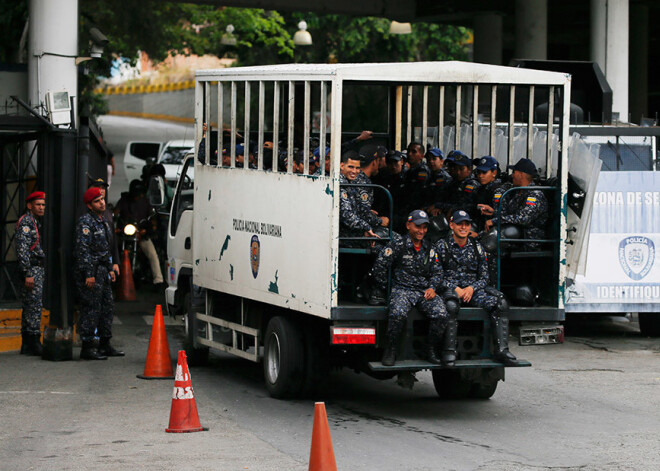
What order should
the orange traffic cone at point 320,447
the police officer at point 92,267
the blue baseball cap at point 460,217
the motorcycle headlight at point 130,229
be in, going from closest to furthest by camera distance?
the orange traffic cone at point 320,447 → the blue baseball cap at point 460,217 → the police officer at point 92,267 → the motorcycle headlight at point 130,229

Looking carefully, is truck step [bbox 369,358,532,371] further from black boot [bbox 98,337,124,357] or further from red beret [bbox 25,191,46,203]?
red beret [bbox 25,191,46,203]

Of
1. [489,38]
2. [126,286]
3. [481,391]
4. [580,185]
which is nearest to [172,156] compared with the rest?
[489,38]

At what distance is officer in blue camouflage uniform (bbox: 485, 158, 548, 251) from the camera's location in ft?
34.2

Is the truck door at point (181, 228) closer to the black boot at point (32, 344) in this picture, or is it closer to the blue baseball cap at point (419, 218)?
the black boot at point (32, 344)

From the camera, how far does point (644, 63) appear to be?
118ft

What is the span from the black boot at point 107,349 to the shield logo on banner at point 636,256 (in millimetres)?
5992

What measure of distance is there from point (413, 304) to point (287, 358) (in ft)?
4.45

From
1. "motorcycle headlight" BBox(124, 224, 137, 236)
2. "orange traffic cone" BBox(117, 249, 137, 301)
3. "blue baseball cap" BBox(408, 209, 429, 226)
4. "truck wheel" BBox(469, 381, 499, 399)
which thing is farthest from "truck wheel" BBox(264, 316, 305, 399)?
"motorcycle headlight" BBox(124, 224, 137, 236)

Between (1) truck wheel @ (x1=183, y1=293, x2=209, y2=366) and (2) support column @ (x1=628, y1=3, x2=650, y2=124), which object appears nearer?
(1) truck wheel @ (x1=183, y1=293, x2=209, y2=366)

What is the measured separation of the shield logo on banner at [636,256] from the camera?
14.7 m

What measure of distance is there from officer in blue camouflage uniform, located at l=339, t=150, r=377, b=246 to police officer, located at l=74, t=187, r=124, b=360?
386 centimetres

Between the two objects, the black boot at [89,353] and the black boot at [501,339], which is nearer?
the black boot at [501,339]

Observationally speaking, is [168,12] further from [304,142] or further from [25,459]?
[25,459]

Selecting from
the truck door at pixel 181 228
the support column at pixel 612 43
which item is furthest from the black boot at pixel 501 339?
the support column at pixel 612 43
